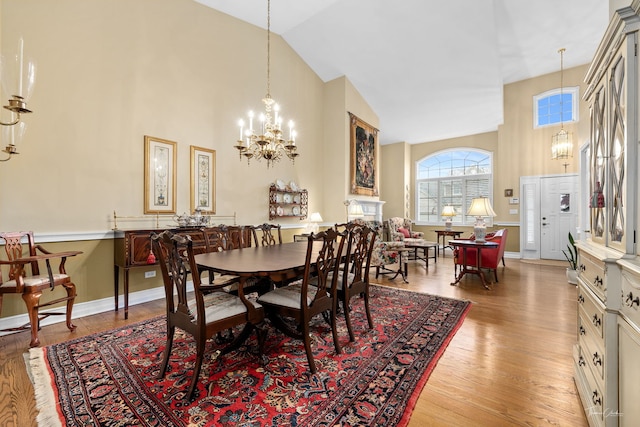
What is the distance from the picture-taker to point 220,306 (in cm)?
183

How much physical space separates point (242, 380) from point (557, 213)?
7.39m

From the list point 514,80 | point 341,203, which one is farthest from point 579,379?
point 514,80

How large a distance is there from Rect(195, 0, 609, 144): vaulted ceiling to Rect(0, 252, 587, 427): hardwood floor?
4.03 metres

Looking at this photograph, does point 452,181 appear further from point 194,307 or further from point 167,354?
point 167,354

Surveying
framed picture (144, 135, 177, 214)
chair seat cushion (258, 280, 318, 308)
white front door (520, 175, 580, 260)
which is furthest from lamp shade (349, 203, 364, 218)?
white front door (520, 175, 580, 260)

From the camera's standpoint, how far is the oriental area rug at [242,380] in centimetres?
150

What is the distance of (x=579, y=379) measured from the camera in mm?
1703

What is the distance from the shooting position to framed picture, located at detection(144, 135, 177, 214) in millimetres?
3561

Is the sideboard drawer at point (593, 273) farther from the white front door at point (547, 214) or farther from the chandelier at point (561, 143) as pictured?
the white front door at point (547, 214)

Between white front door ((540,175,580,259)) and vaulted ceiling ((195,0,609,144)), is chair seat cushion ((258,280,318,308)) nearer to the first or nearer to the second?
vaulted ceiling ((195,0,609,144))

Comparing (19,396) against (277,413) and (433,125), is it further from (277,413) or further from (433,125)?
(433,125)

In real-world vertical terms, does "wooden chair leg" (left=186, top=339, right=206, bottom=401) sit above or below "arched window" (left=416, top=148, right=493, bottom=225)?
below

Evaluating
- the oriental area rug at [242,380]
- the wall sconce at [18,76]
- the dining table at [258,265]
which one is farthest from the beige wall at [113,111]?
the dining table at [258,265]

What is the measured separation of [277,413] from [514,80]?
801cm
